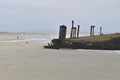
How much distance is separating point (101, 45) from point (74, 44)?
6.73 ft

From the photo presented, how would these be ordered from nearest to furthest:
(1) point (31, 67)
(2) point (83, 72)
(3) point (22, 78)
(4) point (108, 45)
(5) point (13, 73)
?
(3) point (22, 78) < (5) point (13, 73) < (2) point (83, 72) < (1) point (31, 67) < (4) point (108, 45)

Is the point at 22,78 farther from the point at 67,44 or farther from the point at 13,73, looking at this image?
the point at 67,44

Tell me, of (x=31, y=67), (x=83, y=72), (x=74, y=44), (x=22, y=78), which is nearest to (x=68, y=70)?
(x=83, y=72)

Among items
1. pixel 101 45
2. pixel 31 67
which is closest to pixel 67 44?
pixel 101 45

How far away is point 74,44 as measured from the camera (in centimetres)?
2631

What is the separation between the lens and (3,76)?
34.5 feet

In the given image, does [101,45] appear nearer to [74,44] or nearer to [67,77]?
[74,44]

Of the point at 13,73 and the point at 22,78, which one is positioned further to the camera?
the point at 13,73

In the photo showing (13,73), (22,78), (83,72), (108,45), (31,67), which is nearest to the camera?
(22,78)

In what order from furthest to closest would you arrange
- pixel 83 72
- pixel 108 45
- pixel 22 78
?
pixel 108 45 → pixel 83 72 → pixel 22 78

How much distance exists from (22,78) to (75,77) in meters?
1.66

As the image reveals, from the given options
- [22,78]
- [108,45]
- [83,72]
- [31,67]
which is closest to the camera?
[22,78]

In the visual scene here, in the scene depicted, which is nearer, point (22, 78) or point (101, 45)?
point (22, 78)

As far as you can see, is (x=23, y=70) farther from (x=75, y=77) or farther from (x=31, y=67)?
(x=75, y=77)
